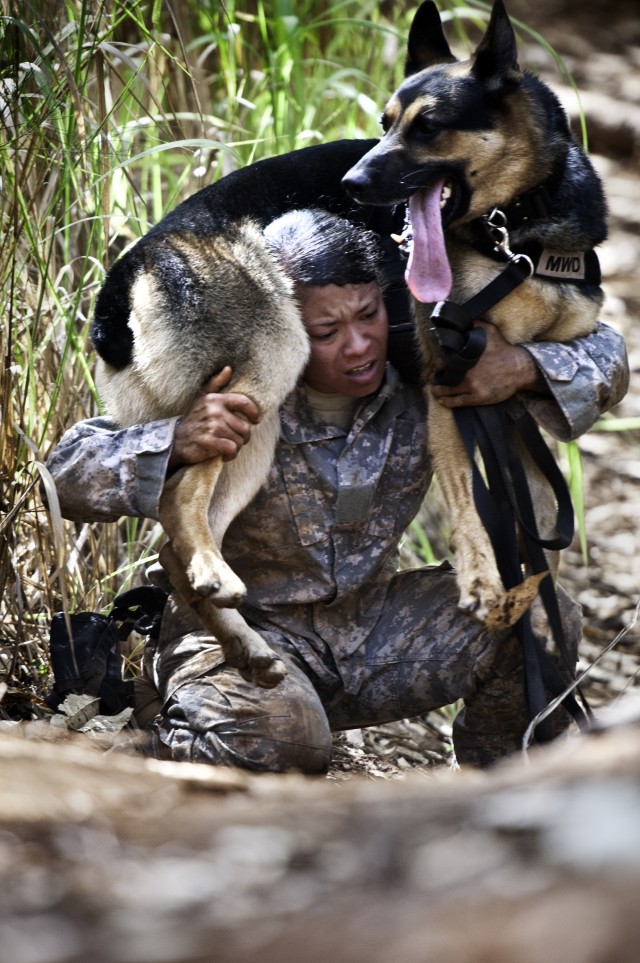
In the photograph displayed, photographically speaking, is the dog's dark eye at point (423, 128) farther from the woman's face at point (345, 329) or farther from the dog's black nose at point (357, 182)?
the woman's face at point (345, 329)

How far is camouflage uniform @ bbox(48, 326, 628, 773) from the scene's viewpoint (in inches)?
105

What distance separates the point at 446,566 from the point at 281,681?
692mm

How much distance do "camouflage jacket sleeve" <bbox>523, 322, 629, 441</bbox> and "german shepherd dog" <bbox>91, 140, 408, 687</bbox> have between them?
62 cm

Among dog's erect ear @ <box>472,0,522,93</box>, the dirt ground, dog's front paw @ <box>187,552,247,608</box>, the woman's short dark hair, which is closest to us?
dog's front paw @ <box>187,552,247,608</box>

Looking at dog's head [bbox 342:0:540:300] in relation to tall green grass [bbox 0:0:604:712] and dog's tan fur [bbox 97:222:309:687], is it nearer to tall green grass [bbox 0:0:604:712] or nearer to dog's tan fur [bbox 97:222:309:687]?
dog's tan fur [bbox 97:222:309:687]

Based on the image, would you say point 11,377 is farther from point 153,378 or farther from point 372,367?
point 372,367

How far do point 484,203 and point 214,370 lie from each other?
0.80 metres

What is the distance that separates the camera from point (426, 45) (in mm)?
2865

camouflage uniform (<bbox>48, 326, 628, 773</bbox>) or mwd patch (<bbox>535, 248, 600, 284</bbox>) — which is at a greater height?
mwd patch (<bbox>535, 248, 600, 284</bbox>)

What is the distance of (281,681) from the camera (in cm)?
255

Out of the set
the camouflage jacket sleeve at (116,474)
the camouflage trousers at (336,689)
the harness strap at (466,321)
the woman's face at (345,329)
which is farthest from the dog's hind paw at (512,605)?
the camouflage jacket sleeve at (116,474)

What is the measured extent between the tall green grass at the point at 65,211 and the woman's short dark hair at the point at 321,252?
1.00 ft

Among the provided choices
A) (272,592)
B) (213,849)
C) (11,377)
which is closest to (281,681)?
(272,592)

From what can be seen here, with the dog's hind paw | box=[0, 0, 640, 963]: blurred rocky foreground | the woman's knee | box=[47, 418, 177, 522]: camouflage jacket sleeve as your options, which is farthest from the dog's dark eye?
box=[0, 0, 640, 963]: blurred rocky foreground
